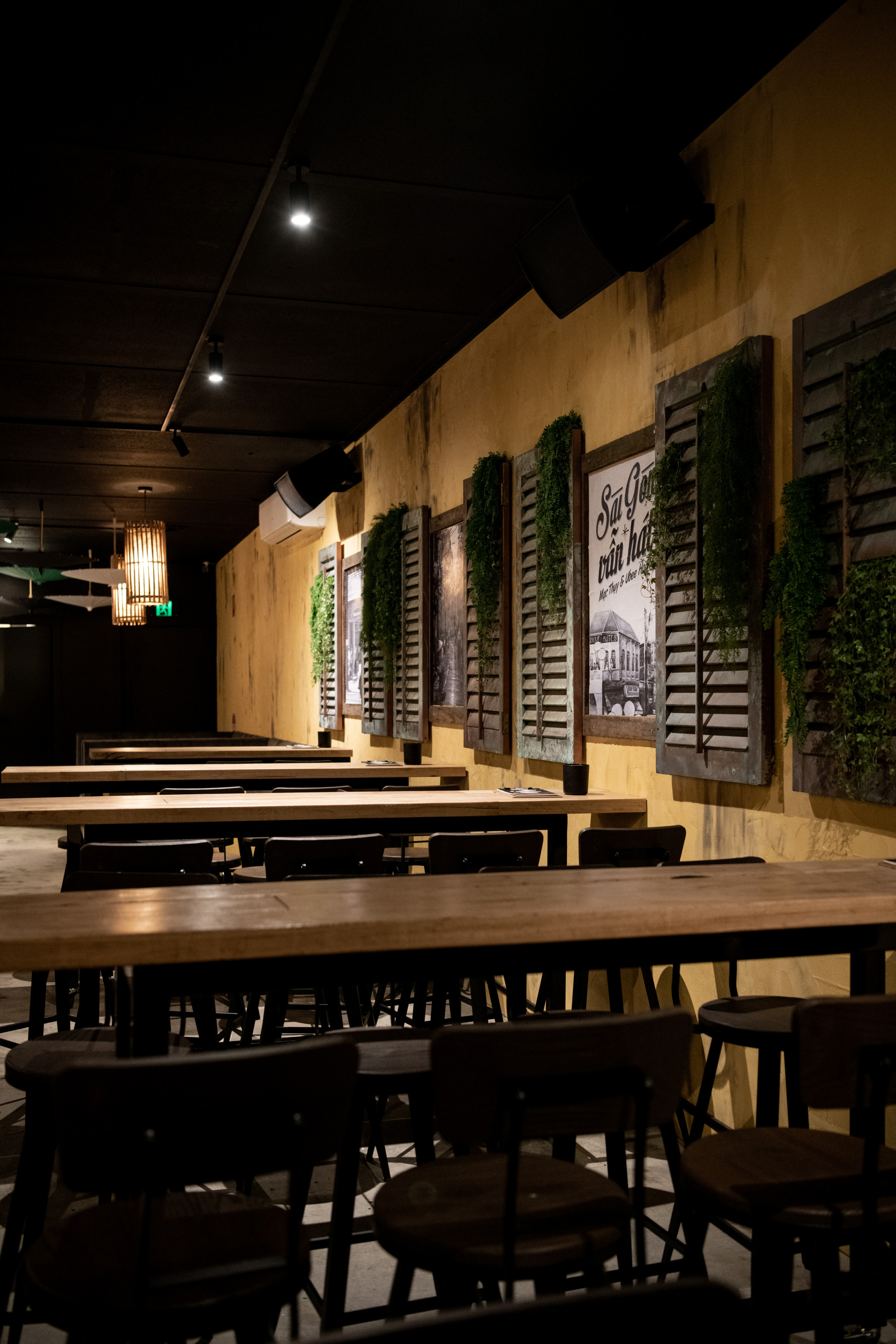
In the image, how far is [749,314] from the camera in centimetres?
353

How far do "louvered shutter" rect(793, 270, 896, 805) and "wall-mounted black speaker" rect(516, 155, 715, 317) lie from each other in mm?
780

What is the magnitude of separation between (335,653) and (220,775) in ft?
10.6

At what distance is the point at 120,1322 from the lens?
1.42 meters

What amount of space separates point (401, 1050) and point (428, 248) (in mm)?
3443

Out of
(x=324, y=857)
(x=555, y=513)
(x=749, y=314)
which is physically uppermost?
(x=749, y=314)

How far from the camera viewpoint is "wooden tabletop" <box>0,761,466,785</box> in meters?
5.24

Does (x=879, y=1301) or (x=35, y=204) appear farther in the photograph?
(x=35, y=204)

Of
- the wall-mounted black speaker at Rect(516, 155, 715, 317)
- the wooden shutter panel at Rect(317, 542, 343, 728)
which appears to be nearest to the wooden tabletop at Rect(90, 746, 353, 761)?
the wooden shutter panel at Rect(317, 542, 343, 728)

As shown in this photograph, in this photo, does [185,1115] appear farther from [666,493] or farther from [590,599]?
[590,599]

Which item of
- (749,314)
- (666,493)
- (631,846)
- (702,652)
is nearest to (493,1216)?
(631,846)

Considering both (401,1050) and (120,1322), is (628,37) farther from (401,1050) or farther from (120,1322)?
(120,1322)

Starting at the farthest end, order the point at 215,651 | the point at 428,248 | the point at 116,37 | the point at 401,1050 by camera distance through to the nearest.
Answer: the point at 215,651 → the point at 428,248 → the point at 116,37 → the point at 401,1050

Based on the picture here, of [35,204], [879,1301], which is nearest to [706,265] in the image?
[35,204]

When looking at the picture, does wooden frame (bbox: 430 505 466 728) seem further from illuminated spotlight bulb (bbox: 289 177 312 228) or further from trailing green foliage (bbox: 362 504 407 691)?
illuminated spotlight bulb (bbox: 289 177 312 228)
